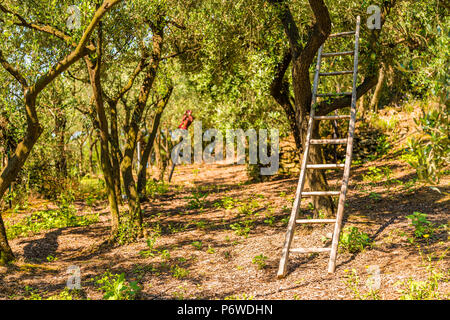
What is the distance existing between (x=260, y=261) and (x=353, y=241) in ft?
5.40

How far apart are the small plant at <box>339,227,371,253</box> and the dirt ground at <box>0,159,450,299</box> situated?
138mm

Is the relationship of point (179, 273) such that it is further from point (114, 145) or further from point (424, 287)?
point (114, 145)

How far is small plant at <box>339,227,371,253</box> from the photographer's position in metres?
6.91

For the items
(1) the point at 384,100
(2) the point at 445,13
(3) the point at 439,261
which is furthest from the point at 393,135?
(3) the point at 439,261

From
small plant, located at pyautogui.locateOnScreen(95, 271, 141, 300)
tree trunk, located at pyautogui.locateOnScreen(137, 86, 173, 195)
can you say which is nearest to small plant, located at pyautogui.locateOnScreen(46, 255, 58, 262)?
small plant, located at pyautogui.locateOnScreen(95, 271, 141, 300)

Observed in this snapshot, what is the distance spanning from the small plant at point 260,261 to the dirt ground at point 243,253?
0.08 m

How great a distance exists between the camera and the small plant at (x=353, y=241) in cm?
691

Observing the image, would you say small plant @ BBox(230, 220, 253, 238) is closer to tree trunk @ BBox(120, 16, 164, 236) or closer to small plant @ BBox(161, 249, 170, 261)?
small plant @ BBox(161, 249, 170, 261)

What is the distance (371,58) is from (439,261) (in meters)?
4.22

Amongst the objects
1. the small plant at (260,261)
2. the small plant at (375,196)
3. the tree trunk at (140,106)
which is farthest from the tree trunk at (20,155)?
the small plant at (375,196)

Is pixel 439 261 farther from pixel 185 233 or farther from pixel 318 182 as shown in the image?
pixel 185 233

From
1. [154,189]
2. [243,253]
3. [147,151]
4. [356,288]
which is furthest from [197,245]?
[154,189]

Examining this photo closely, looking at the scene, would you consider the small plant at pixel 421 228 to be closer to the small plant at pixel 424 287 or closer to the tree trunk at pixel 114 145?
the small plant at pixel 424 287

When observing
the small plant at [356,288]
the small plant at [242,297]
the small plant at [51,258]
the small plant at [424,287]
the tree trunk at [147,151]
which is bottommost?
the small plant at [51,258]
